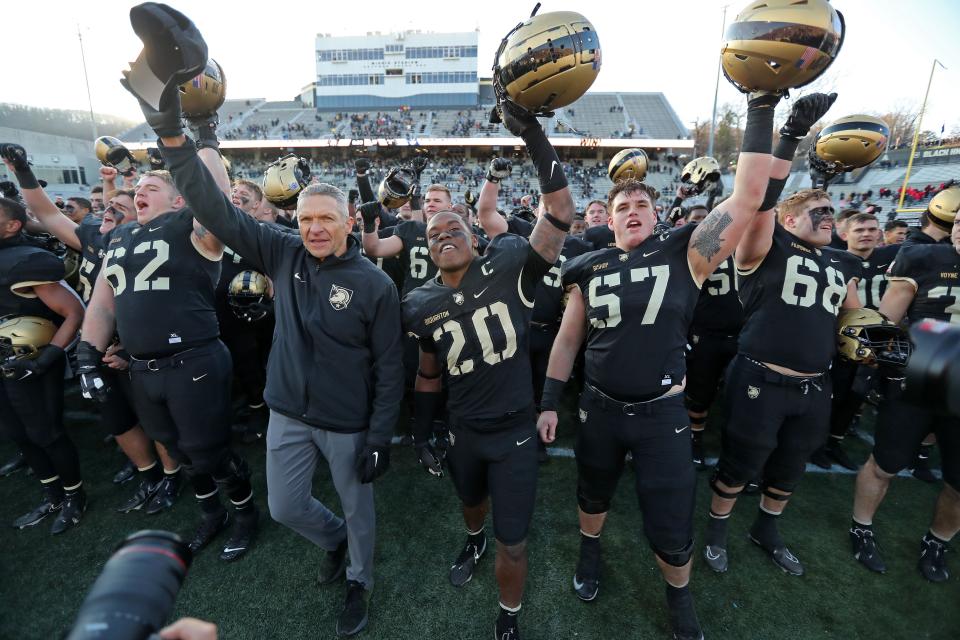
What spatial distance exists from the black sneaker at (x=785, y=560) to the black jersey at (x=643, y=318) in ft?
5.87

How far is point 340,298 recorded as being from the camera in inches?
100

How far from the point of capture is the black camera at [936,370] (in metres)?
1.01

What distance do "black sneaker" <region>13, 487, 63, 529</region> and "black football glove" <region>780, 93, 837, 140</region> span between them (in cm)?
598

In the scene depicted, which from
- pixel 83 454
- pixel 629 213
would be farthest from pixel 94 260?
pixel 629 213

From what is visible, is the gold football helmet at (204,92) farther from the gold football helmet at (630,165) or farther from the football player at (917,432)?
the football player at (917,432)

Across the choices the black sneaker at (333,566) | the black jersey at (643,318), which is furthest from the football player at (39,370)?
the black jersey at (643,318)

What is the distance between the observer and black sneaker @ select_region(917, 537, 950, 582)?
3.11m

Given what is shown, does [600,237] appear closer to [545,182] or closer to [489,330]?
[545,182]

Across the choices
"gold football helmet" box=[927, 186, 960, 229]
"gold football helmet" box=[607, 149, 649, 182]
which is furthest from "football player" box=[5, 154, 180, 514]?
"gold football helmet" box=[927, 186, 960, 229]

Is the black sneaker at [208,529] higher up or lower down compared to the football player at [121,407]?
lower down

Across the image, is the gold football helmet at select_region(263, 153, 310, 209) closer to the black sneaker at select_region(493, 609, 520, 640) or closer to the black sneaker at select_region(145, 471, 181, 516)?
the black sneaker at select_region(145, 471, 181, 516)

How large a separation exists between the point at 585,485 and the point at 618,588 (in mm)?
786

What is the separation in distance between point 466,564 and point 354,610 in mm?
778

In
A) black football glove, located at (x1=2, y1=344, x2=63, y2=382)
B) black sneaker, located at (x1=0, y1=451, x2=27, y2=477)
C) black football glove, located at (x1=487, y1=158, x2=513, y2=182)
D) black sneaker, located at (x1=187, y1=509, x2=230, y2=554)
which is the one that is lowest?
black sneaker, located at (x1=0, y1=451, x2=27, y2=477)
